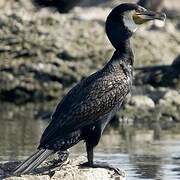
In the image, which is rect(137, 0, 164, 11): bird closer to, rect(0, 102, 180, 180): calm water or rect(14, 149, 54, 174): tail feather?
rect(0, 102, 180, 180): calm water

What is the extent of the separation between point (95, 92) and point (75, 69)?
49.6 feet

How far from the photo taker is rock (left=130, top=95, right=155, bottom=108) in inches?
852

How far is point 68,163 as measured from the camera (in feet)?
42.9

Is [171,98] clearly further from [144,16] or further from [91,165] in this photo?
[91,165]

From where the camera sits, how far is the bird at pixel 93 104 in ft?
41.1

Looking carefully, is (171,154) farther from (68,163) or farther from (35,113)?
(35,113)

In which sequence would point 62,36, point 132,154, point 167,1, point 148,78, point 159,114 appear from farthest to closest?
point 167,1, point 62,36, point 148,78, point 159,114, point 132,154

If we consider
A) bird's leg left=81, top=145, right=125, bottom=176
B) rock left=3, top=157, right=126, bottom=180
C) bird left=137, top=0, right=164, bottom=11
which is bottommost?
rock left=3, top=157, right=126, bottom=180

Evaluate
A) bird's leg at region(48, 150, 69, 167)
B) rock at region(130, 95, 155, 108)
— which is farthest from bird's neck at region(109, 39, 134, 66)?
rock at region(130, 95, 155, 108)

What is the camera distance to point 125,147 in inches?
688

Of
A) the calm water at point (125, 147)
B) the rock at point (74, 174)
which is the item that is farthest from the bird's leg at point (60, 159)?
the calm water at point (125, 147)

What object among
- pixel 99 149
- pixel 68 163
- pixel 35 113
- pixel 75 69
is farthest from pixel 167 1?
pixel 68 163

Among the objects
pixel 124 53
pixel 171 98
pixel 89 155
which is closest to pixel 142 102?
pixel 171 98

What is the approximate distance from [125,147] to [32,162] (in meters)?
5.29
